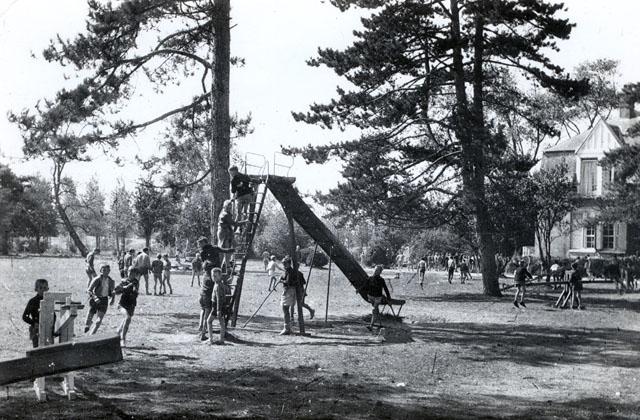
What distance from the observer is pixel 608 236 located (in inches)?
1815

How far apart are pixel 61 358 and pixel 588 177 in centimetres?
4599

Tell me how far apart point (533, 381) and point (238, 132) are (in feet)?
48.7

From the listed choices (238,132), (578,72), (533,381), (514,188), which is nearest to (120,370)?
(533,381)

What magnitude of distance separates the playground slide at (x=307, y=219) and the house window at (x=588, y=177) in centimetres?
3260

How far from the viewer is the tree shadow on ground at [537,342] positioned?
14.2 m

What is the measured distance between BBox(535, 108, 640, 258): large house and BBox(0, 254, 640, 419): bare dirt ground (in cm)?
2383

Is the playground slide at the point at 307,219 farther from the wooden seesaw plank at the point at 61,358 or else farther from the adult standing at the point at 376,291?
the wooden seesaw plank at the point at 61,358

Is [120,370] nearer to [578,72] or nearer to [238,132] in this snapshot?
[238,132]

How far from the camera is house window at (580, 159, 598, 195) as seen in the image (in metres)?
47.5

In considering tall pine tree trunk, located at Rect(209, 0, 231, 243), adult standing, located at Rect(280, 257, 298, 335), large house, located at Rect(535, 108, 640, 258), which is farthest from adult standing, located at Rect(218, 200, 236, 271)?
large house, located at Rect(535, 108, 640, 258)

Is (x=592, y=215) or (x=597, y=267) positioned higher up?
(x=592, y=215)

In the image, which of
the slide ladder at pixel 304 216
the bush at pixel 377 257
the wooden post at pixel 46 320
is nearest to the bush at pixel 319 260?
the bush at pixel 377 257

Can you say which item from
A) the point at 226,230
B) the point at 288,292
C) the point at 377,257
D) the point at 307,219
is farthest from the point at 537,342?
the point at 377,257

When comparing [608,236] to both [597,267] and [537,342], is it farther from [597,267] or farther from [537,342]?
[537,342]
